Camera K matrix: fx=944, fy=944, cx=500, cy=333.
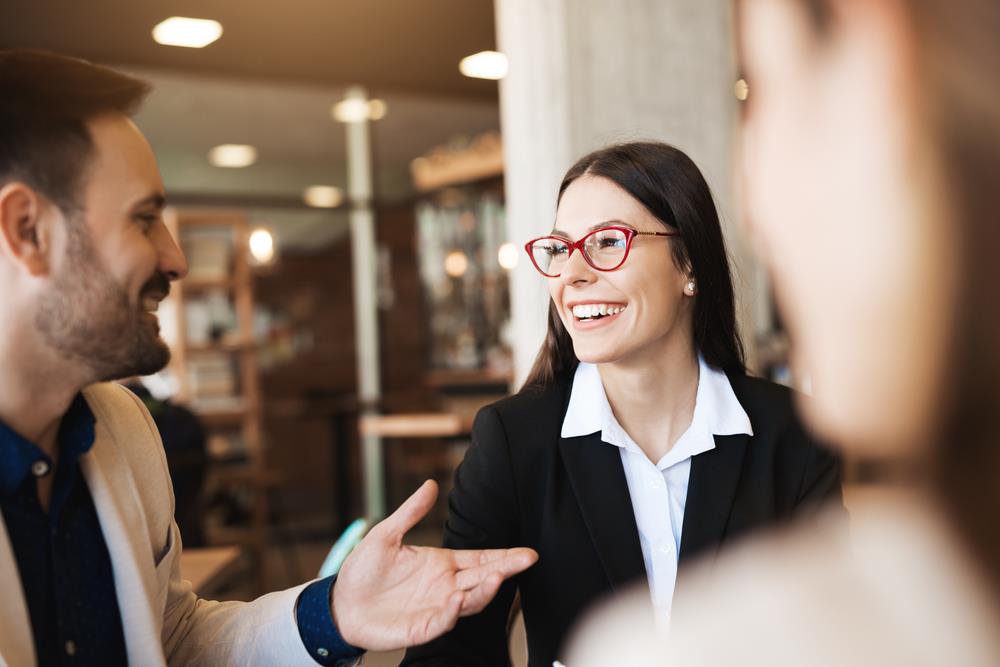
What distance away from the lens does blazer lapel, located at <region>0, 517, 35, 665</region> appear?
1.05 m

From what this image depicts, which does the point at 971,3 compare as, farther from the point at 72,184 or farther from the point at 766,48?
the point at 72,184

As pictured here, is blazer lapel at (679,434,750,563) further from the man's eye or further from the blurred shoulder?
the blurred shoulder

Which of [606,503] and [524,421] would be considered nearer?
[606,503]

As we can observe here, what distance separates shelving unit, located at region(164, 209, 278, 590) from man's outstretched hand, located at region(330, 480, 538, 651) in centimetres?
530

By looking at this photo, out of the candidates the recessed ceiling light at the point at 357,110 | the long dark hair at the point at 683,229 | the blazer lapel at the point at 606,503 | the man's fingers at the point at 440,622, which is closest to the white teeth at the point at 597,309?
the long dark hair at the point at 683,229

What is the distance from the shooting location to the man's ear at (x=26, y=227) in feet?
3.57

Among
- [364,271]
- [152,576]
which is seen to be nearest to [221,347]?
[364,271]

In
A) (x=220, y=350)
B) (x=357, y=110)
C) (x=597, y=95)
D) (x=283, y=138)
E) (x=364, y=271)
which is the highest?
(x=357, y=110)

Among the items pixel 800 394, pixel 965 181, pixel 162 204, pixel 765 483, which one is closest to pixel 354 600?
pixel 162 204

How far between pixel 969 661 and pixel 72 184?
1.10 meters

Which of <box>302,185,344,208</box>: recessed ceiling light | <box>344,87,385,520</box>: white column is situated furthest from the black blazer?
<box>302,185,344,208</box>: recessed ceiling light

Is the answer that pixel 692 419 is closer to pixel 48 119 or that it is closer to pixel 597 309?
pixel 597 309

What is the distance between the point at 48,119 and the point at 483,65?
21.1ft

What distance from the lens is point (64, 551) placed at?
1191mm
